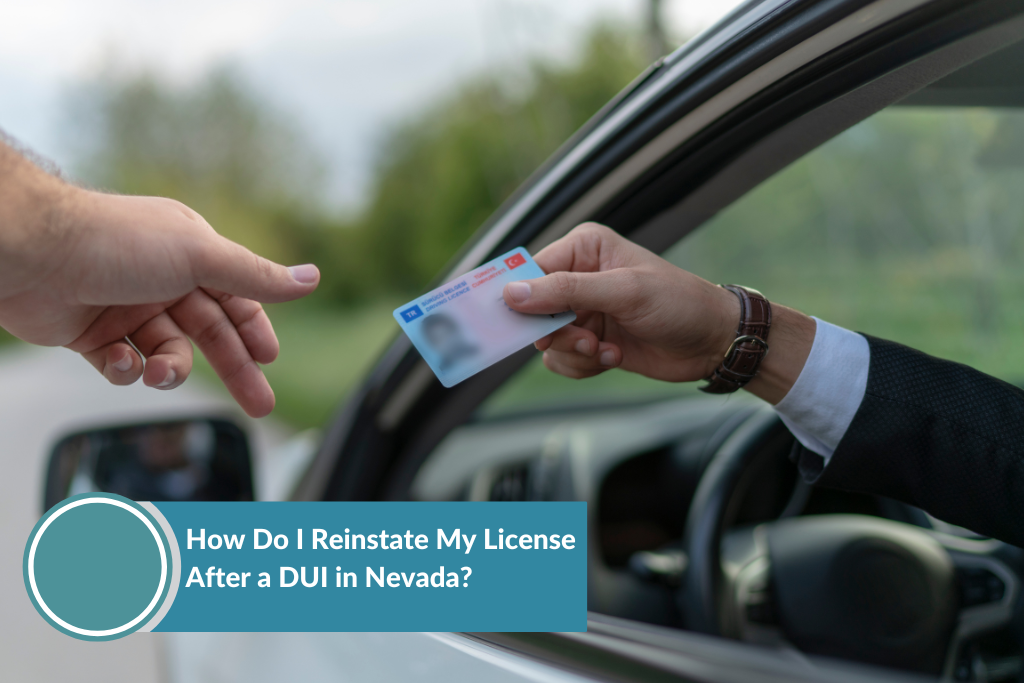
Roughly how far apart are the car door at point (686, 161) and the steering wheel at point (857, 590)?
1.37ft

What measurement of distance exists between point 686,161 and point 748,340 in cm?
33

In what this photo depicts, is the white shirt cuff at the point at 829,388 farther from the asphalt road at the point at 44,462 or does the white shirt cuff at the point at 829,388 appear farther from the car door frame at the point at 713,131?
the asphalt road at the point at 44,462

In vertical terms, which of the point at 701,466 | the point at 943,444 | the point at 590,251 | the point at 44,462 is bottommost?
the point at 44,462

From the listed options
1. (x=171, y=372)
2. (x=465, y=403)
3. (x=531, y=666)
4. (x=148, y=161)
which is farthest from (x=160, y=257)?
(x=148, y=161)

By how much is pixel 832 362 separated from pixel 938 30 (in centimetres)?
52

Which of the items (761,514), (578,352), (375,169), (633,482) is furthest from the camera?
(375,169)

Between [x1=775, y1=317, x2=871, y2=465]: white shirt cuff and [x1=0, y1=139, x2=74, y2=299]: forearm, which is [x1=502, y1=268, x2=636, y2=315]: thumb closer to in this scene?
[x1=775, y1=317, x2=871, y2=465]: white shirt cuff

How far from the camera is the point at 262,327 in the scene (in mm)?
1180

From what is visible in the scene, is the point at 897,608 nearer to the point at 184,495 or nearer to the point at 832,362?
the point at 832,362

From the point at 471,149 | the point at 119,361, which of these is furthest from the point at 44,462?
the point at 471,149

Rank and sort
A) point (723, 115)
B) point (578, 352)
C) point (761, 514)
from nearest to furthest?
point (723, 115) → point (578, 352) → point (761, 514)

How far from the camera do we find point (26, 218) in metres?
0.89

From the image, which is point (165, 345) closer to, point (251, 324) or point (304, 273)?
point (251, 324)

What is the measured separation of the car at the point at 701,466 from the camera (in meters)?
0.95
